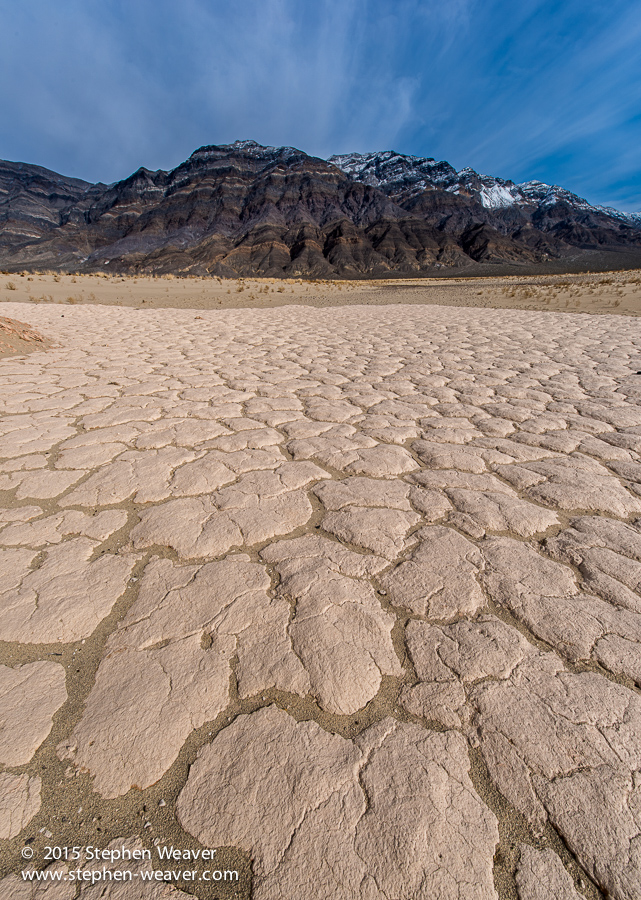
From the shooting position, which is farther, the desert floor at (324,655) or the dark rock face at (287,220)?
the dark rock face at (287,220)

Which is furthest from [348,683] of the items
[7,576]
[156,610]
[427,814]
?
[7,576]

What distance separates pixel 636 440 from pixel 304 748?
252 centimetres

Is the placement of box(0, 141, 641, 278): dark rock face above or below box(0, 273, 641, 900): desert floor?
above

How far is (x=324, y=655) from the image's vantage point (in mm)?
1094

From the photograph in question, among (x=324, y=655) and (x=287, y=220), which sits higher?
(x=287, y=220)

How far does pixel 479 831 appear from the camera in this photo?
0.75m

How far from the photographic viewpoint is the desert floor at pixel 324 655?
74 centimetres

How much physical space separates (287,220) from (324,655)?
89.6 meters

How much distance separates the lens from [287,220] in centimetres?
7781

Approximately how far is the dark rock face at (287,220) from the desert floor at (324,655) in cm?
5704

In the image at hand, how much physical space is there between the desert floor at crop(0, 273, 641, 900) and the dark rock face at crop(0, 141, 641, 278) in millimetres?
57044

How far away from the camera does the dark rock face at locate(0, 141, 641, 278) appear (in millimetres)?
67438

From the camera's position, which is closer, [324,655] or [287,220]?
[324,655]

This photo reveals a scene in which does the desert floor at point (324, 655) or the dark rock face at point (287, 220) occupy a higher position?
the dark rock face at point (287, 220)
